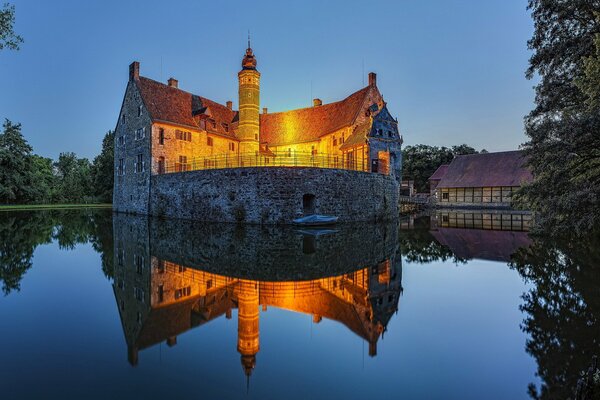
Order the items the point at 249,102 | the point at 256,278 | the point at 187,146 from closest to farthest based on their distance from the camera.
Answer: the point at 256,278, the point at 249,102, the point at 187,146

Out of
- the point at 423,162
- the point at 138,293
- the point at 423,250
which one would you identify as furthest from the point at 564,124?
the point at 423,162

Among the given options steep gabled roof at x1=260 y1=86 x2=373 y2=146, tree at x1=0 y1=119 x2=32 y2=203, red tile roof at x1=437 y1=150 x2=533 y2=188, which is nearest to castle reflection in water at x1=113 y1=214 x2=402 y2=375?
steep gabled roof at x1=260 y1=86 x2=373 y2=146

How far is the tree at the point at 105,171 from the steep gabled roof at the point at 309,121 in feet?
93.5

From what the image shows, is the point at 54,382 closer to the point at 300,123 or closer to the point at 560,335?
the point at 560,335

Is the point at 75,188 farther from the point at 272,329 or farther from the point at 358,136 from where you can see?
the point at 272,329

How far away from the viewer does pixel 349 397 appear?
385 centimetres

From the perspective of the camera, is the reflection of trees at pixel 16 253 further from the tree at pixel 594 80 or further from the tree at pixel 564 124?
the tree at pixel 594 80

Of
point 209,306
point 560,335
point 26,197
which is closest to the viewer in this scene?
point 560,335

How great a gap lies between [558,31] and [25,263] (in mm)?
18441

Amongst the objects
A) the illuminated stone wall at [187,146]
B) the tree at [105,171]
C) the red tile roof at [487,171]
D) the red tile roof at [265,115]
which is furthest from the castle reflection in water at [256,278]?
the tree at [105,171]

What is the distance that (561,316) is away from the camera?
6.06 metres

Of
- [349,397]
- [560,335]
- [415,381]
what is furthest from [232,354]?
[560,335]

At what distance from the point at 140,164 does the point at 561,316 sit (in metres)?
31.2

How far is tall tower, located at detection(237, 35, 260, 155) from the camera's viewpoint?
2975 cm
